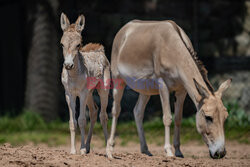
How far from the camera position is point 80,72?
21.7 ft

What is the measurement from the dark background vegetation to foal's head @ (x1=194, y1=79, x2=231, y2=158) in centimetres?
500

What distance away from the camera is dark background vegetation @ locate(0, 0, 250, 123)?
459 inches

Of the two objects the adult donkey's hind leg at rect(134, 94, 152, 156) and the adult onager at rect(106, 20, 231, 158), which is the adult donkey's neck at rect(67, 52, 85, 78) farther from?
the adult donkey's hind leg at rect(134, 94, 152, 156)

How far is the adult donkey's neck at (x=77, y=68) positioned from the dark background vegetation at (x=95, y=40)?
4.52m

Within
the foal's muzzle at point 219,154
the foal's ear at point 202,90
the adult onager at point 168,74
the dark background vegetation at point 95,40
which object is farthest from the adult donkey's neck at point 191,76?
the dark background vegetation at point 95,40

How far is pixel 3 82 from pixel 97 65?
680 cm

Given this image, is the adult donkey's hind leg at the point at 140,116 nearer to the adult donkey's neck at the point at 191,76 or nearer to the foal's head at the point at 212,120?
the adult donkey's neck at the point at 191,76

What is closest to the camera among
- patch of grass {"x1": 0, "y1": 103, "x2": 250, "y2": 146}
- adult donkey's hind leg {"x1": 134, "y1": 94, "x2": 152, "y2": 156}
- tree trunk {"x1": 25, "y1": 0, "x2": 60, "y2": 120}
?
adult donkey's hind leg {"x1": 134, "y1": 94, "x2": 152, "y2": 156}

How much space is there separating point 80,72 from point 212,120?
194 cm

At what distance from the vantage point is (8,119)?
11.2 metres

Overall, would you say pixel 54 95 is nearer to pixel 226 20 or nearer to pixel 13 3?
pixel 13 3

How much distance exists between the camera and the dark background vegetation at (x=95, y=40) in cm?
1165

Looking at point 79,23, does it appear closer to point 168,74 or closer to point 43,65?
point 168,74

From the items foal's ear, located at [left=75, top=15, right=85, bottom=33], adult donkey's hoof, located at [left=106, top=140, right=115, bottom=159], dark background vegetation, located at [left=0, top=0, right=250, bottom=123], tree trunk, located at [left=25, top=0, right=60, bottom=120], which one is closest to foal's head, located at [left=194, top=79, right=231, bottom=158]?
adult donkey's hoof, located at [left=106, top=140, right=115, bottom=159]
